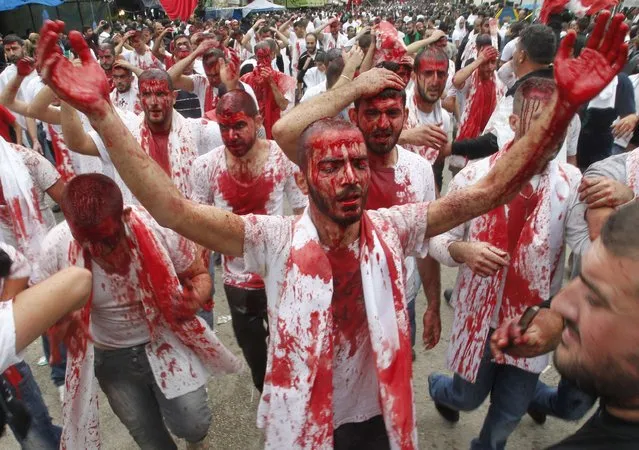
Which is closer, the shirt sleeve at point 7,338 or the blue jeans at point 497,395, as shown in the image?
the shirt sleeve at point 7,338

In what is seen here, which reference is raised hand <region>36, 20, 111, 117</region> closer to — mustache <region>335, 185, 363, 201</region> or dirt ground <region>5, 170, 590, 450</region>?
mustache <region>335, 185, 363, 201</region>

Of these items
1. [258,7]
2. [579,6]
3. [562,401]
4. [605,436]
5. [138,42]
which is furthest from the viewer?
[258,7]

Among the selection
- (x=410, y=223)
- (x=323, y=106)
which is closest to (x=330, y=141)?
(x=323, y=106)

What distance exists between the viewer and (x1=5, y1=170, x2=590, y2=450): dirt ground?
10.3 ft

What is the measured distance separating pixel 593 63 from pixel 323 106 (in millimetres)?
1059

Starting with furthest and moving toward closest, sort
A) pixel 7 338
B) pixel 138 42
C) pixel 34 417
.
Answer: pixel 138 42, pixel 34 417, pixel 7 338

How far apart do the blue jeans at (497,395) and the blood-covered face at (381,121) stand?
3.80 ft

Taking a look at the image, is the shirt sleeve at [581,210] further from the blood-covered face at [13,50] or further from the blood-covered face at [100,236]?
the blood-covered face at [13,50]

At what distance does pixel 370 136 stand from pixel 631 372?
6.09 ft

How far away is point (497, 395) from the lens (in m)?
2.65

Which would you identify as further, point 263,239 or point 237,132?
point 237,132

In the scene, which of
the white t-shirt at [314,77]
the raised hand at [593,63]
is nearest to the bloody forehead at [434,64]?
the raised hand at [593,63]

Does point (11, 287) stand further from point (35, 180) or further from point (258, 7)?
point (258, 7)

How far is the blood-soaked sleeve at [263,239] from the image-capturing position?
6.17ft
